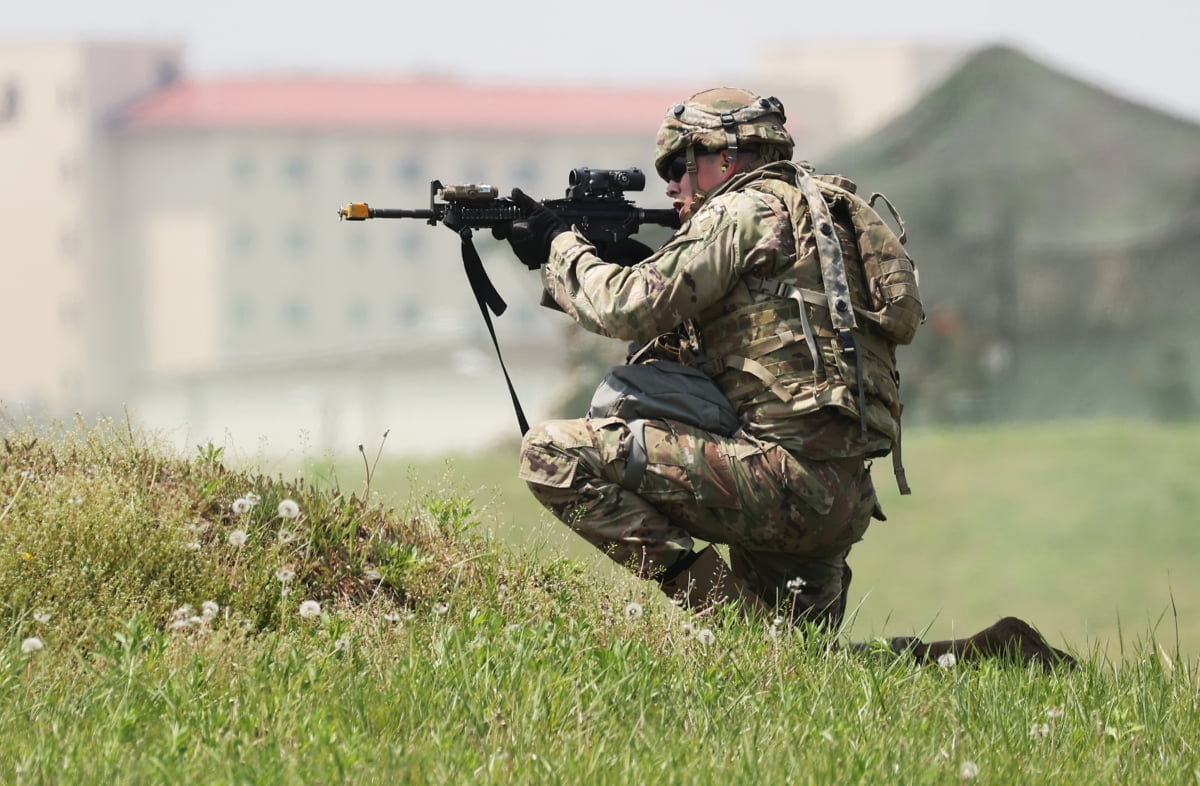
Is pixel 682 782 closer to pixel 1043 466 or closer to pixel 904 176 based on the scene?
pixel 1043 466

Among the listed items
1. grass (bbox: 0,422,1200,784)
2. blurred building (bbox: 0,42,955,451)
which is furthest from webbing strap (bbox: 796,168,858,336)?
blurred building (bbox: 0,42,955,451)

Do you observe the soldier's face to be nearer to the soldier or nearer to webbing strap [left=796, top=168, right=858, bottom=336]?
the soldier

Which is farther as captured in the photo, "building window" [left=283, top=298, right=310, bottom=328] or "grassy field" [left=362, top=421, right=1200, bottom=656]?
"building window" [left=283, top=298, right=310, bottom=328]

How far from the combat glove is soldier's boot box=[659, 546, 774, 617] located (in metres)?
1.24

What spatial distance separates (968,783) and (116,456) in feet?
11.6

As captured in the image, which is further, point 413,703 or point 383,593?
point 383,593

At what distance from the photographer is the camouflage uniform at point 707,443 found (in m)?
5.93

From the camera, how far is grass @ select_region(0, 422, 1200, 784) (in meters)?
4.35

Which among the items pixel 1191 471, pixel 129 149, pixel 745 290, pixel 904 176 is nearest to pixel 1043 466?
pixel 1191 471

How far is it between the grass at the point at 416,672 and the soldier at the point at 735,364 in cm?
32

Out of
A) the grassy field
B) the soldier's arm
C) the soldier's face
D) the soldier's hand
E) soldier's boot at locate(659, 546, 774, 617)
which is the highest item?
the soldier's face

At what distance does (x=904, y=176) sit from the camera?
28734 mm

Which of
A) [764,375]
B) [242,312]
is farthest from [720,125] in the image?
[242,312]

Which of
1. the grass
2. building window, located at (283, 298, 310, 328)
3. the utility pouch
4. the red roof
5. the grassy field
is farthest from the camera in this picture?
the red roof
